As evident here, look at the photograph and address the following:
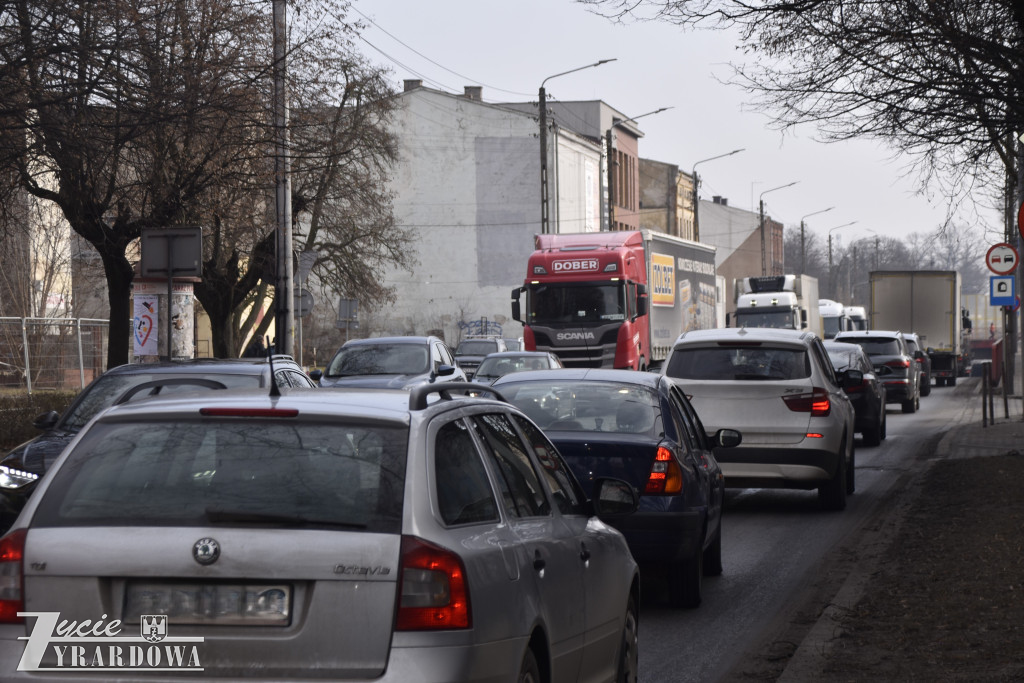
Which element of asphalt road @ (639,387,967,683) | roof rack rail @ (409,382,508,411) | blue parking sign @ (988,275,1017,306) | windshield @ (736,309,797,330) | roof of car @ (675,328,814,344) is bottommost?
asphalt road @ (639,387,967,683)

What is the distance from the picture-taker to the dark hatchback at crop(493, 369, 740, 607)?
9.07m

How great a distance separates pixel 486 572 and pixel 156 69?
42.0 ft

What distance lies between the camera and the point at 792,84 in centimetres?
1431

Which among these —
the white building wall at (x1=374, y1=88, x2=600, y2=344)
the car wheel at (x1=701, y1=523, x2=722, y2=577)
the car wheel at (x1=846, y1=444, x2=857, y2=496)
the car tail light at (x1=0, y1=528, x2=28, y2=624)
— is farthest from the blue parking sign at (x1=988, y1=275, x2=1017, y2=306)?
the white building wall at (x1=374, y1=88, x2=600, y2=344)

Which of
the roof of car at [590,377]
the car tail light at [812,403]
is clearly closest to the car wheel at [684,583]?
the roof of car at [590,377]

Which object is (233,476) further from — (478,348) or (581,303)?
(478,348)

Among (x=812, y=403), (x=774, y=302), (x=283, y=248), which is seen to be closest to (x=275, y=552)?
(x=812, y=403)

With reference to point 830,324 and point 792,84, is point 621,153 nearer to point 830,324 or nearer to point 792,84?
point 830,324

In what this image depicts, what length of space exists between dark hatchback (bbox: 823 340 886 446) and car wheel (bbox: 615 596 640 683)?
16386mm

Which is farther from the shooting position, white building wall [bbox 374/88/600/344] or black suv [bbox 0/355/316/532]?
white building wall [bbox 374/88/600/344]

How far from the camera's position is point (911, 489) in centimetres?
1659

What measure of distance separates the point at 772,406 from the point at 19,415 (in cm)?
1133

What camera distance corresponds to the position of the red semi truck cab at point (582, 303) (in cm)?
3309

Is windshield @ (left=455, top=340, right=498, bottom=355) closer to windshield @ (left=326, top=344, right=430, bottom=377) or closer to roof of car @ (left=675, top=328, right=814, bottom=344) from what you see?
windshield @ (left=326, top=344, right=430, bottom=377)
